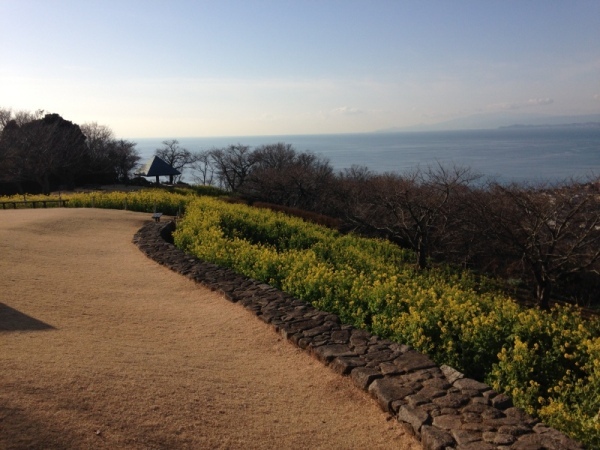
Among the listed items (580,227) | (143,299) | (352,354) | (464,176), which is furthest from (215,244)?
(464,176)

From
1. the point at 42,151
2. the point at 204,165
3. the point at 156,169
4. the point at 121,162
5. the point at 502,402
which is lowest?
the point at 502,402

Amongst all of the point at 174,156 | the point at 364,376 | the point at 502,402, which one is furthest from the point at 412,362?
the point at 174,156

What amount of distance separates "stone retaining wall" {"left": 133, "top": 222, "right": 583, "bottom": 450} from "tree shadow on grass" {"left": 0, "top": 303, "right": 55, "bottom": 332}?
2.93 m

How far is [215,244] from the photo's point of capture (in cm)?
1127

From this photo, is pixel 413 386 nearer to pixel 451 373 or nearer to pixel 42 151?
pixel 451 373

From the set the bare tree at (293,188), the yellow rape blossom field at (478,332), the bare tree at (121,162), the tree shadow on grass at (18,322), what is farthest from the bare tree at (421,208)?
the bare tree at (121,162)

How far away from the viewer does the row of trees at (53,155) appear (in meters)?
32.5

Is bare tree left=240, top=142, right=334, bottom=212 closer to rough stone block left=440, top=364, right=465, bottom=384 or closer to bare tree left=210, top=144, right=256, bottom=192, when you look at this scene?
bare tree left=210, top=144, right=256, bottom=192

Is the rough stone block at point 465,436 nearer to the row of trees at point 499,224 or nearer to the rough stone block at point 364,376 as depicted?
the rough stone block at point 364,376

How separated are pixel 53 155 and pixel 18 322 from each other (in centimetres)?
3108

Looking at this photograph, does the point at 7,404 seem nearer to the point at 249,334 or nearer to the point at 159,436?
the point at 159,436

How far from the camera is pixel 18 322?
6.16m

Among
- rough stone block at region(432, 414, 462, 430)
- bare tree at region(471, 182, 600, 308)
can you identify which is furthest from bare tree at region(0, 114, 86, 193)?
rough stone block at region(432, 414, 462, 430)

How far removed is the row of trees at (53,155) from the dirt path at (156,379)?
91.1ft
